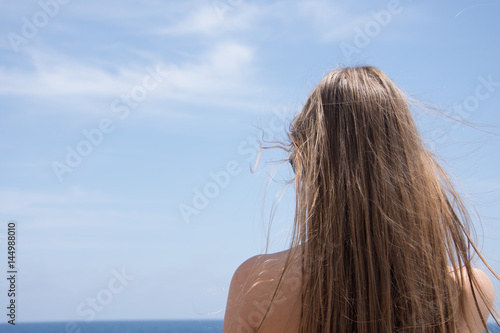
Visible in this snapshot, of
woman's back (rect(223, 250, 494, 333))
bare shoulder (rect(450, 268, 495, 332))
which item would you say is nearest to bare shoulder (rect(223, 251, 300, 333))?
woman's back (rect(223, 250, 494, 333))

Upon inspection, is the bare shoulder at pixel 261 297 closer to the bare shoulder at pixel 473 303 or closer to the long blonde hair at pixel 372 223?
the long blonde hair at pixel 372 223

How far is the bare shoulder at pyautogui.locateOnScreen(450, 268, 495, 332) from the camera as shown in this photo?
181cm

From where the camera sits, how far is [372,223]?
68.4 inches

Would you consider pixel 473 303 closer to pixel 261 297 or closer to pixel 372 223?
pixel 372 223

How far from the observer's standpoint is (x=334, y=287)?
169 centimetres

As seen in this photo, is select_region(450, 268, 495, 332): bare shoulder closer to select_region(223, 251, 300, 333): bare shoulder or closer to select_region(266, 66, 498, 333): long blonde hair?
select_region(266, 66, 498, 333): long blonde hair

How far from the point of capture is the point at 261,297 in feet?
5.73

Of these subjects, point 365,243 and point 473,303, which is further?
point 473,303

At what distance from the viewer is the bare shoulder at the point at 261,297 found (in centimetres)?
174

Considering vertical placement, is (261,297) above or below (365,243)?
below

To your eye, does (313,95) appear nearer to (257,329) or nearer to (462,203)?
(462,203)

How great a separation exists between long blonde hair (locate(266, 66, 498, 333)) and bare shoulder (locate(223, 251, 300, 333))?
7cm

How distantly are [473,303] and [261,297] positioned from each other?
0.81 meters

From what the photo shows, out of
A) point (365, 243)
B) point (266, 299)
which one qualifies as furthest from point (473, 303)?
point (266, 299)
